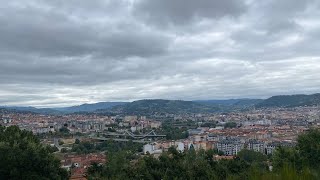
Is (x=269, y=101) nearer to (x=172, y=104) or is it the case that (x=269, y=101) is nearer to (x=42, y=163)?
(x=172, y=104)

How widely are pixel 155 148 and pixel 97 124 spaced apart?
52379 millimetres

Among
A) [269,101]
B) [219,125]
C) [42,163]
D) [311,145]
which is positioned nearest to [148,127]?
[219,125]

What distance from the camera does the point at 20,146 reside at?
42.7ft

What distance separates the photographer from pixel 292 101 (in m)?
157

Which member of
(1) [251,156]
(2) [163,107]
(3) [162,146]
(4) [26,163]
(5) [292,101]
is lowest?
(3) [162,146]

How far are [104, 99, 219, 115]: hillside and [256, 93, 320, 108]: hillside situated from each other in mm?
23922

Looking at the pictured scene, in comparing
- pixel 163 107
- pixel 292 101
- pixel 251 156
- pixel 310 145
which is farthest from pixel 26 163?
pixel 292 101

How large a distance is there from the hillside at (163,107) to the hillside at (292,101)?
23922 millimetres

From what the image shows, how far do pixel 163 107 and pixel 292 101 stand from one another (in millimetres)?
50177

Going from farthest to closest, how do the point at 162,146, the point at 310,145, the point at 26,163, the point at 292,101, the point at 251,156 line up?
1. the point at 292,101
2. the point at 162,146
3. the point at 251,156
4. the point at 310,145
5. the point at 26,163

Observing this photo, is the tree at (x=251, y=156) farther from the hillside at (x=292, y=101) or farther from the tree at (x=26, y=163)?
the hillside at (x=292, y=101)

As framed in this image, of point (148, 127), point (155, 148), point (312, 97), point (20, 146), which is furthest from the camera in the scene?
point (312, 97)

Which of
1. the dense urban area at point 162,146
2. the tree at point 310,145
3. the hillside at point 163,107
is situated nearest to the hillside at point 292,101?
the hillside at point 163,107

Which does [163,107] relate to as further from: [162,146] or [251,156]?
[251,156]
